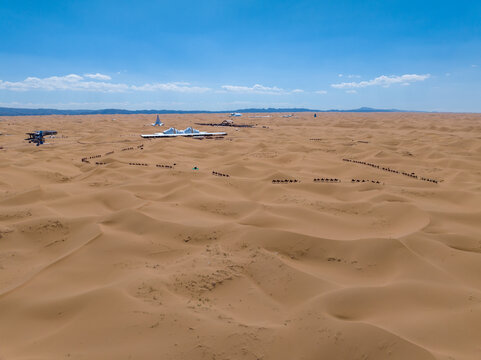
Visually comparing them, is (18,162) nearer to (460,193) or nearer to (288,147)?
(288,147)

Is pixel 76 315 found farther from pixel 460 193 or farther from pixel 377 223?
pixel 460 193

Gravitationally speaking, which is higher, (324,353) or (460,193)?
(460,193)

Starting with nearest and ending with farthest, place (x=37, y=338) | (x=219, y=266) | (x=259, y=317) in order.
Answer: (x=37, y=338)
(x=259, y=317)
(x=219, y=266)

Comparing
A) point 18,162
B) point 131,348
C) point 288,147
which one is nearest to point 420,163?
point 288,147

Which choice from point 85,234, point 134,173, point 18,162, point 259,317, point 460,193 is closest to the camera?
point 259,317

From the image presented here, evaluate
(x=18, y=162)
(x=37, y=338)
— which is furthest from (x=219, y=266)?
(x=18, y=162)

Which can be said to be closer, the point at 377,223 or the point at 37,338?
the point at 37,338
